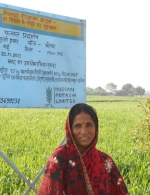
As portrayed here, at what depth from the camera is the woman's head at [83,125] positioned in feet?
8.04

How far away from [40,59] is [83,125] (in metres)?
1.12

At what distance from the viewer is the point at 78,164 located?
7.95 ft

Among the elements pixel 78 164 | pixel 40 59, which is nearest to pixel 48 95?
pixel 40 59

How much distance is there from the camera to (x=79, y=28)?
3.63 meters

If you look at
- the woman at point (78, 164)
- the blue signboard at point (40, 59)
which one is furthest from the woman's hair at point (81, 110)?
the blue signboard at point (40, 59)

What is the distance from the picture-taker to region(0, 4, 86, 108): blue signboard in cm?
320

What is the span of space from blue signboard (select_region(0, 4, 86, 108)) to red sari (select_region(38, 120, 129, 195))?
0.97 meters

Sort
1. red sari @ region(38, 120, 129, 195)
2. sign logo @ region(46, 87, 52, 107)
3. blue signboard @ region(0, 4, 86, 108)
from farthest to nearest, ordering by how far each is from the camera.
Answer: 1. sign logo @ region(46, 87, 52, 107)
2. blue signboard @ region(0, 4, 86, 108)
3. red sari @ region(38, 120, 129, 195)

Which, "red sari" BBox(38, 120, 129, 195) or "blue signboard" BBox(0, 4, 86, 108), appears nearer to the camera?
"red sari" BBox(38, 120, 129, 195)

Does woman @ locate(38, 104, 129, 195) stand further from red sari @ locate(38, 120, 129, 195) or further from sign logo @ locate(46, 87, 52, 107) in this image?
sign logo @ locate(46, 87, 52, 107)

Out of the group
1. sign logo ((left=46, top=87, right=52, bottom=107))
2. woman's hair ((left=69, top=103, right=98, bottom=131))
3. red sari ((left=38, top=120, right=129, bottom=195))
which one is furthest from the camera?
sign logo ((left=46, top=87, right=52, bottom=107))

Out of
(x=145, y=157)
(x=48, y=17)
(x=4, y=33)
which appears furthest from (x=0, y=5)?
(x=145, y=157)

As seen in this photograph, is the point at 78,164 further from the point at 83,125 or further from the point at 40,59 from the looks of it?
the point at 40,59

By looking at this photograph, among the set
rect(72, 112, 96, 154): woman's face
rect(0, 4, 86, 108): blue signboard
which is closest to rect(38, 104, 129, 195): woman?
rect(72, 112, 96, 154): woman's face
